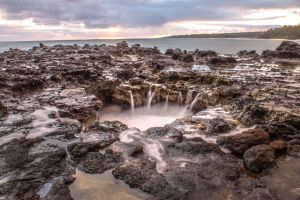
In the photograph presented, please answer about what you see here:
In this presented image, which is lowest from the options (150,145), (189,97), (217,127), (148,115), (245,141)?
(148,115)

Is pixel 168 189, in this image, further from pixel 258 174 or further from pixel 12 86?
pixel 12 86

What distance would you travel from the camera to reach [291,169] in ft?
40.6

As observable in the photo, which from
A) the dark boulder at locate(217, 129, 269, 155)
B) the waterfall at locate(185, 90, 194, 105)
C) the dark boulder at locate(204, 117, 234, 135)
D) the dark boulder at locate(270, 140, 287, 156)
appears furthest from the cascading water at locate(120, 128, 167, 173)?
the waterfall at locate(185, 90, 194, 105)

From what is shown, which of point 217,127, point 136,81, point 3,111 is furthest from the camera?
point 136,81

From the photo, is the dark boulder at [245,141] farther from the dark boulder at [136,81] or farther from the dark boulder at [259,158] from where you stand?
the dark boulder at [136,81]

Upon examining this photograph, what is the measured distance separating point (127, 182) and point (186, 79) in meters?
19.3

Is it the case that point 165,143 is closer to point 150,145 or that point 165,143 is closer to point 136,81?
→ point 150,145

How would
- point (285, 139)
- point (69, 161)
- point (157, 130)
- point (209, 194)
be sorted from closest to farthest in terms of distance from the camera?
1. point (209, 194)
2. point (69, 161)
3. point (285, 139)
4. point (157, 130)

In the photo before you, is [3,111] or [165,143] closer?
[165,143]

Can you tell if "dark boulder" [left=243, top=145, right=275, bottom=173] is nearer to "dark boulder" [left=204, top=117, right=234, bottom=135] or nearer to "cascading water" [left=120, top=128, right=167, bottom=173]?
"cascading water" [left=120, top=128, right=167, bottom=173]

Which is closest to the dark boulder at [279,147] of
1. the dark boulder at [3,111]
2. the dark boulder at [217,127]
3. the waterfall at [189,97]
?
the dark boulder at [217,127]

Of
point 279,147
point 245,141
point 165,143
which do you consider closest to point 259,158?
point 245,141

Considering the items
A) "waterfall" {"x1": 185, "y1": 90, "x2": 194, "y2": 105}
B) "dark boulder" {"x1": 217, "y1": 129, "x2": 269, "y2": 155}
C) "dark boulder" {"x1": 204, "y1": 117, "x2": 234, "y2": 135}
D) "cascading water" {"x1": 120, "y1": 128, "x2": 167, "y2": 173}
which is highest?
"dark boulder" {"x1": 217, "y1": 129, "x2": 269, "y2": 155}

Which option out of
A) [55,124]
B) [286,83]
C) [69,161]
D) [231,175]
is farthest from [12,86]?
[286,83]
